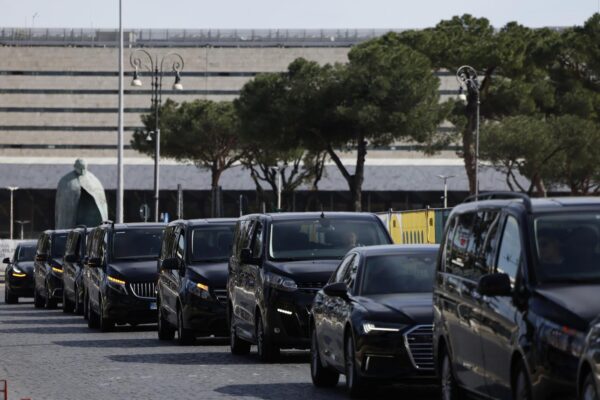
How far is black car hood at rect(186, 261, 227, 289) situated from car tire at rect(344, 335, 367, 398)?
7.75 metres

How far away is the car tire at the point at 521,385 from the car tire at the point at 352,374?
3944mm

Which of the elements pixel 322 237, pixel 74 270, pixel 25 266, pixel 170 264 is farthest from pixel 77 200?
pixel 322 237

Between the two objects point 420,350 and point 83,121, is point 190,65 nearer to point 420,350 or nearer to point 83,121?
point 83,121

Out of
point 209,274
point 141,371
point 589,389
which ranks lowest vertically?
point 141,371

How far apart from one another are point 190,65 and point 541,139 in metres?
71.1

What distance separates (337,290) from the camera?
13961 mm

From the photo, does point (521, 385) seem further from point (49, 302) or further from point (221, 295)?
point (49, 302)

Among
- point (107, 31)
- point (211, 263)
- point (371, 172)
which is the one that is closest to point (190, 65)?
point (107, 31)

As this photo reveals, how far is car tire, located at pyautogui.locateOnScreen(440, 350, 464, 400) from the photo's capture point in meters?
11.2

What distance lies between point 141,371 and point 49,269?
64.6 ft

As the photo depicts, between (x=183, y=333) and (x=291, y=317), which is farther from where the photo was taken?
(x=183, y=333)

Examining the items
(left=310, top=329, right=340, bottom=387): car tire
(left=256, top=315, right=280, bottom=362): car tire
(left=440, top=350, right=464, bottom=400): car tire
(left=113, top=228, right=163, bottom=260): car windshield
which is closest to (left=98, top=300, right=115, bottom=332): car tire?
(left=113, top=228, right=163, bottom=260): car windshield

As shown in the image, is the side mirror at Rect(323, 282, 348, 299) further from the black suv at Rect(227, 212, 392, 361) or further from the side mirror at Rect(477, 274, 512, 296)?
the side mirror at Rect(477, 274, 512, 296)

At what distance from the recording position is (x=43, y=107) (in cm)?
14412
